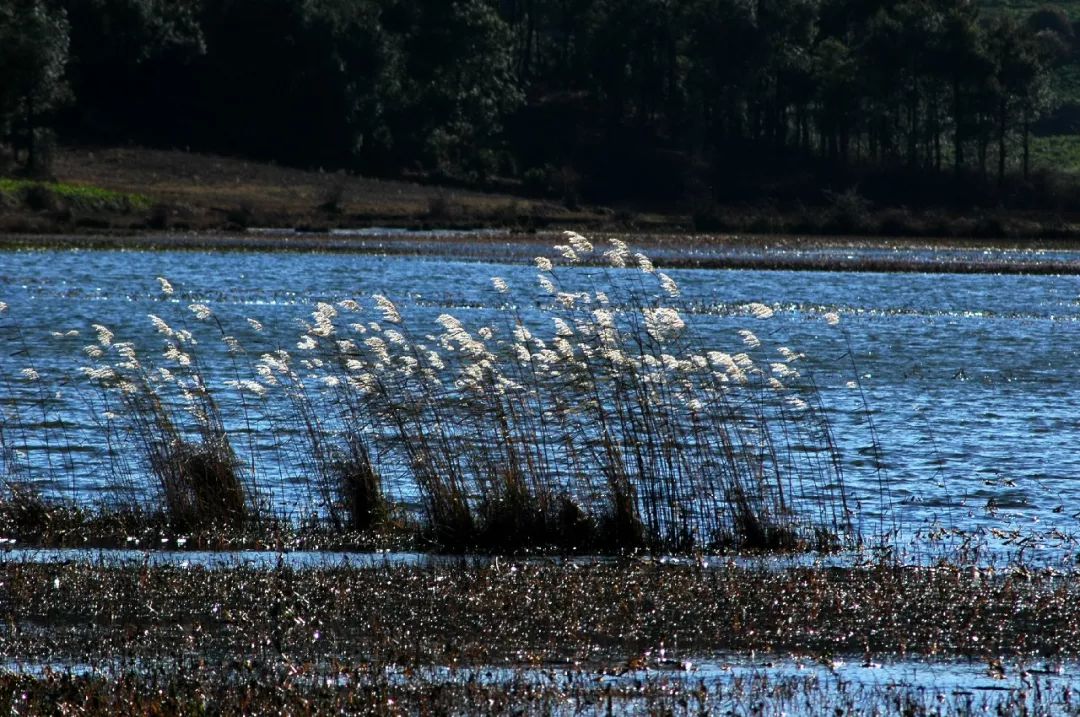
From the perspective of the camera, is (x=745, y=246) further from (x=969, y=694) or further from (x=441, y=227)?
(x=969, y=694)

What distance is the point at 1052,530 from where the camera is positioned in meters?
16.2

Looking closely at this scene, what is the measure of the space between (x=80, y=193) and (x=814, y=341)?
162ft

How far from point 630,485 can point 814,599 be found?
3.09 meters

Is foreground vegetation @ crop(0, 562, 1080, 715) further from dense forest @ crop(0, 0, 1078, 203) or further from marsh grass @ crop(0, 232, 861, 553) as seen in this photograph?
dense forest @ crop(0, 0, 1078, 203)

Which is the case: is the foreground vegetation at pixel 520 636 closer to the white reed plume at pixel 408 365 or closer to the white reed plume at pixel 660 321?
the white reed plume at pixel 660 321

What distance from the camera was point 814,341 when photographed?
38.2 meters

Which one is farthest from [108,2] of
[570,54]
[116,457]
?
[116,457]

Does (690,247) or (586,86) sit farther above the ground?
(586,86)

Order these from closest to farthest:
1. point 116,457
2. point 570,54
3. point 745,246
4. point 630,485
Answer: point 630,485 → point 116,457 → point 745,246 → point 570,54

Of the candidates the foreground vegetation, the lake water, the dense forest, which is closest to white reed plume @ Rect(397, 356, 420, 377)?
the lake water

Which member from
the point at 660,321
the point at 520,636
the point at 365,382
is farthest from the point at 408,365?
the point at 520,636

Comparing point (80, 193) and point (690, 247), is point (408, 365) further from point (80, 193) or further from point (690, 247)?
point (80, 193)

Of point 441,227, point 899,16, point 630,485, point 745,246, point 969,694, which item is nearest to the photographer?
point 969,694

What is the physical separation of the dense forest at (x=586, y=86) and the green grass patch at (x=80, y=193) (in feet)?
58.8
